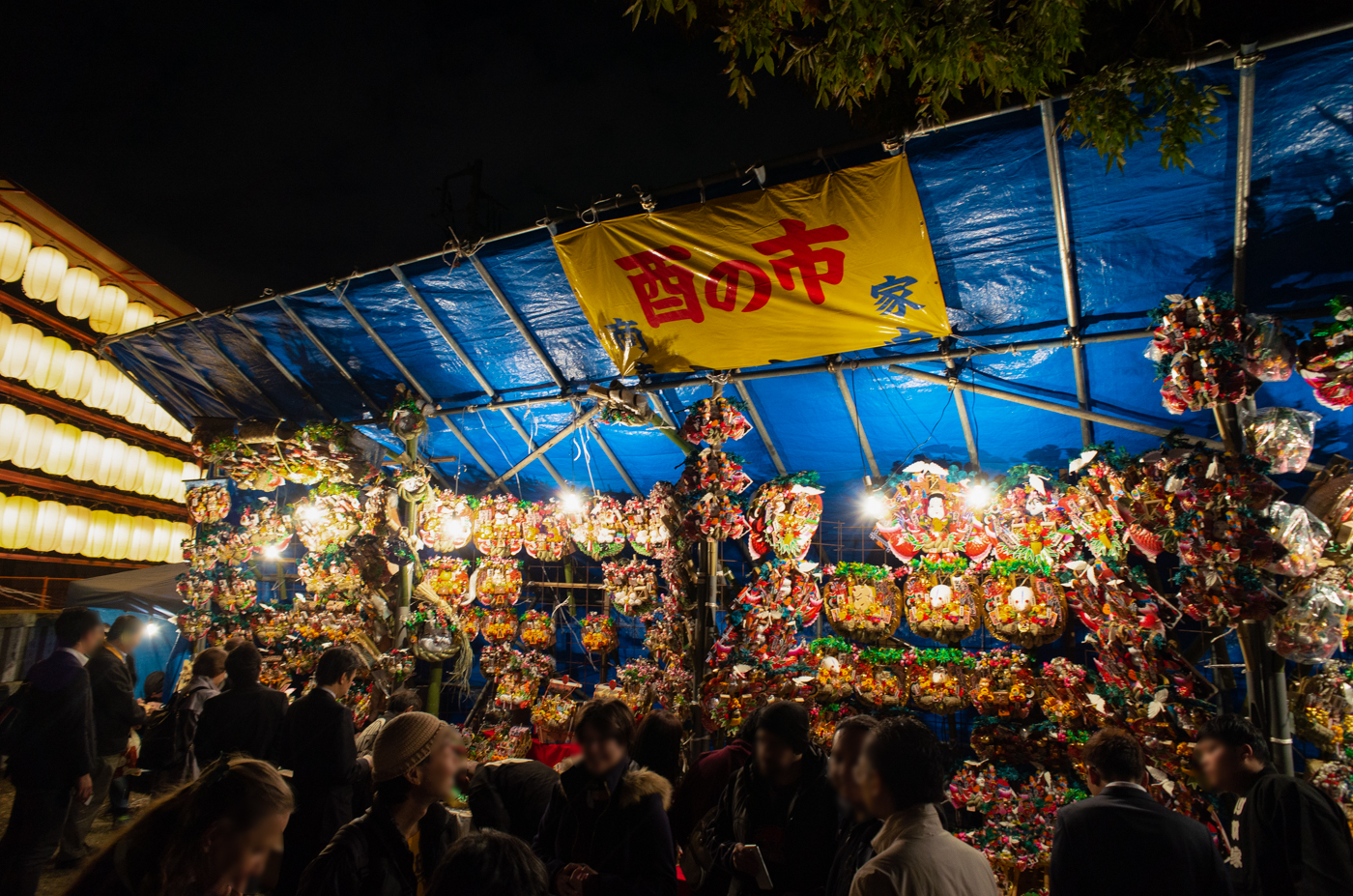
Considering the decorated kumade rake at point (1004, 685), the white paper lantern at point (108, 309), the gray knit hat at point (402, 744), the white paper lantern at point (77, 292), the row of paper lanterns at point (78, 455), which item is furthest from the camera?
the white paper lantern at point (108, 309)

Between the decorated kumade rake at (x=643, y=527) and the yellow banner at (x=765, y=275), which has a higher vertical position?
the yellow banner at (x=765, y=275)

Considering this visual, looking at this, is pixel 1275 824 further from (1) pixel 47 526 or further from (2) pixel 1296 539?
(1) pixel 47 526

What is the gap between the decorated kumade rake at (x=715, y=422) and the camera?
Result: 240 inches

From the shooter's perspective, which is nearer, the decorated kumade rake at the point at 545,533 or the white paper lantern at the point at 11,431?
the decorated kumade rake at the point at 545,533

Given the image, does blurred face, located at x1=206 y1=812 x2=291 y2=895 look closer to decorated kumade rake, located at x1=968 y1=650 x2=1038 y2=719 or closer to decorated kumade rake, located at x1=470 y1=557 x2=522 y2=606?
decorated kumade rake, located at x1=968 y1=650 x2=1038 y2=719

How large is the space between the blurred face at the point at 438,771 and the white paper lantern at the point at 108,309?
51.1ft

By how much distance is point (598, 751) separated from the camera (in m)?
2.90

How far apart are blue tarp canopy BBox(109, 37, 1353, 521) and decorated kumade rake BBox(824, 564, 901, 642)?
3.87 ft

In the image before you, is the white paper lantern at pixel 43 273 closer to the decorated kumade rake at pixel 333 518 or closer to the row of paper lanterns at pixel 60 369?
the row of paper lanterns at pixel 60 369

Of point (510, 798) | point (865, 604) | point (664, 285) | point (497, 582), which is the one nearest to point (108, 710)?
point (497, 582)

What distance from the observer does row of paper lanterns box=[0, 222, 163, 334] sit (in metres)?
11.6

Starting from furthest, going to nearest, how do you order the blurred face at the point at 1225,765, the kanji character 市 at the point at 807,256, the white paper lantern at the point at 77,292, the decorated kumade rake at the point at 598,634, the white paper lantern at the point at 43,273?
the white paper lantern at the point at 77,292, the white paper lantern at the point at 43,273, the decorated kumade rake at the point at 598,634, the kanji character 市 at the point at 807,256, the blurred face at the point at 1225,765

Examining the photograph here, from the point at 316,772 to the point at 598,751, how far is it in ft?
6.09

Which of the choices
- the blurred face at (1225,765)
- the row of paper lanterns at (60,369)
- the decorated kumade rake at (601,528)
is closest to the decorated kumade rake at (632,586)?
the decorated kumade rake at (601,528)
